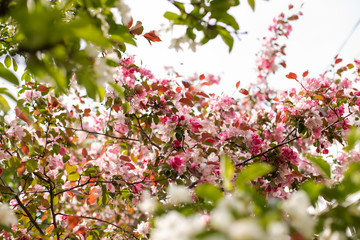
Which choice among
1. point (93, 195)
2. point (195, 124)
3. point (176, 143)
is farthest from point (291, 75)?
point (93, 195)

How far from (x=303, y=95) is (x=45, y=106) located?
1916 millimetres

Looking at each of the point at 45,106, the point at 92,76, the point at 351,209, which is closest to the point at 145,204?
the point at 92,76

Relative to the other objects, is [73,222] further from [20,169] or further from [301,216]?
[301,216]

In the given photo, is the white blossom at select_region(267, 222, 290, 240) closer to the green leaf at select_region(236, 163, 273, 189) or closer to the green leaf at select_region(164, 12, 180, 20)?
→ the green leaf at select_region(236, 163, 273, 189)

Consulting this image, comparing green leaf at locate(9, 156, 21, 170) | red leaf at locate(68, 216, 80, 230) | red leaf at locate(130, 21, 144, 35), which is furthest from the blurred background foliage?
red leaf at locate(68, 216, 80, 230)

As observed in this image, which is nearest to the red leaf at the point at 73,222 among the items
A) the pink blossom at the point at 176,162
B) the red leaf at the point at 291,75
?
the pink blossom at the point at 176,162

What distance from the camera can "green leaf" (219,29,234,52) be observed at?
0.87m

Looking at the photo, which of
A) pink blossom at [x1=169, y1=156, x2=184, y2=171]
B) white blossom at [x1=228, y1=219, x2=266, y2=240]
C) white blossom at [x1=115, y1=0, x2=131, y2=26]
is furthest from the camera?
pink blossom at [x1=169, y1=156, x2=184, y2=171]

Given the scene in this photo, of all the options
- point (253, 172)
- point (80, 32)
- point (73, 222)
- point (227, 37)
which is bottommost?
point (253, 172)

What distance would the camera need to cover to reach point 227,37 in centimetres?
87

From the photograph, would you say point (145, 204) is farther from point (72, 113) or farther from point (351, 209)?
point (72, 113)

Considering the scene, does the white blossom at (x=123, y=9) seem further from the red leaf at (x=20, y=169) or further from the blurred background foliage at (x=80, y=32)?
the red leaf at (x=20, y=169)

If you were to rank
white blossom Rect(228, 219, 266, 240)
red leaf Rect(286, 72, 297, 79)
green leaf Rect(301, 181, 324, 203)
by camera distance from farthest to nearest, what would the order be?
red leaf Rect(286, 72, 297, 79)
green leaf Rect(301, 181, 324, 203)
white blossom Rect(228, 219, 266, 240)

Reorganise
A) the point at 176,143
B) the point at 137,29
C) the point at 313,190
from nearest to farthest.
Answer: the point at 313,190
the point at 137,29
the point at 176,143
